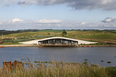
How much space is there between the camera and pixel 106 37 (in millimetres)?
133625

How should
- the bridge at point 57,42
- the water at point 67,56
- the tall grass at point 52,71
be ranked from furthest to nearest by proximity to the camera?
the bridge at point 57,42 < the water at point 67,56 < the tall grass at point 52,71

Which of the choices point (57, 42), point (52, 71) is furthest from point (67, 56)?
point (57, 42)

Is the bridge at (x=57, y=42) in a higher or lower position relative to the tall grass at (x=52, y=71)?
lower

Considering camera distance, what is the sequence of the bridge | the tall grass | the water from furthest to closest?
the bridge
the water
the tall grass

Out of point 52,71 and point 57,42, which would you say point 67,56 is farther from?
point 57,42

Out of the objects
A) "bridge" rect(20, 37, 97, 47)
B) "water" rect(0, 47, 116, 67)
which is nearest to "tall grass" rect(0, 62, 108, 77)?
"water" rect(0, 47, 116, 67)

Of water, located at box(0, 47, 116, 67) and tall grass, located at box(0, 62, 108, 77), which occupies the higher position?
tall grass, located at box(0, 62, 108, 77)

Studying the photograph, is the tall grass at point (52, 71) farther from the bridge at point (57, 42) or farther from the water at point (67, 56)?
the bridge at point (57, 42)

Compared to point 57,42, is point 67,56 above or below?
above

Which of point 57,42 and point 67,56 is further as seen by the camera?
point 57,42

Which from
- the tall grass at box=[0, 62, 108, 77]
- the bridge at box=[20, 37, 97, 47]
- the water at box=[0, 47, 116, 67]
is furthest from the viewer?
the bridge at box=[20, 37, 97, 47]

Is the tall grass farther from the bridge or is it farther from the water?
the bridge

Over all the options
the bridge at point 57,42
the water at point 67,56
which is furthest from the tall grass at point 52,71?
the bridge at point 57,42

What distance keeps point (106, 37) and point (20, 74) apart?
131316 millimetres
